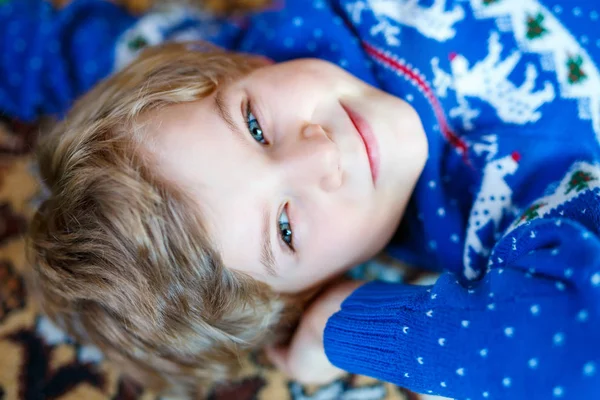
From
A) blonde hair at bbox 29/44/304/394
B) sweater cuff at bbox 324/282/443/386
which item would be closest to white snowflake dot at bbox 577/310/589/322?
sweater cuff at bbox 324/282/443/386

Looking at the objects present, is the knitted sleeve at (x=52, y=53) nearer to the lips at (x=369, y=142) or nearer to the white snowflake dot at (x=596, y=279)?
the lips at (x=369, y=142)

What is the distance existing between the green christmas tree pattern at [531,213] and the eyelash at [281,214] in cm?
32

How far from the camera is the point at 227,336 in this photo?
84 cm

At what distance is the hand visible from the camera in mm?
880

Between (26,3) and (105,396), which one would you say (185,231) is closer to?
(105,396)

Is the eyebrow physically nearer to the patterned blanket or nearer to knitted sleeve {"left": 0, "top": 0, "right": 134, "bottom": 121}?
the patterned blanket

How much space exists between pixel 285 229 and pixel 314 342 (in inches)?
8.5

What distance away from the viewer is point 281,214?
0.78m

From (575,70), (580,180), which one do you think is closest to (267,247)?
(580,180)

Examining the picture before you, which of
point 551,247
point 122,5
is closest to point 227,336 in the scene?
point 551,247

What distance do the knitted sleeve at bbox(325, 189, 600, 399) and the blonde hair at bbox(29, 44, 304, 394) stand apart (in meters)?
0.20

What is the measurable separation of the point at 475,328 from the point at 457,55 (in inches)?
18.7

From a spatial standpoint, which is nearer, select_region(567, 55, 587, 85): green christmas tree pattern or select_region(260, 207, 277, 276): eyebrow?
select_region(260, 207, 277, 276): eyebrow

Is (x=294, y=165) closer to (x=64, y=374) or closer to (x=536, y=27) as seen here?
(x=536, y=27)
